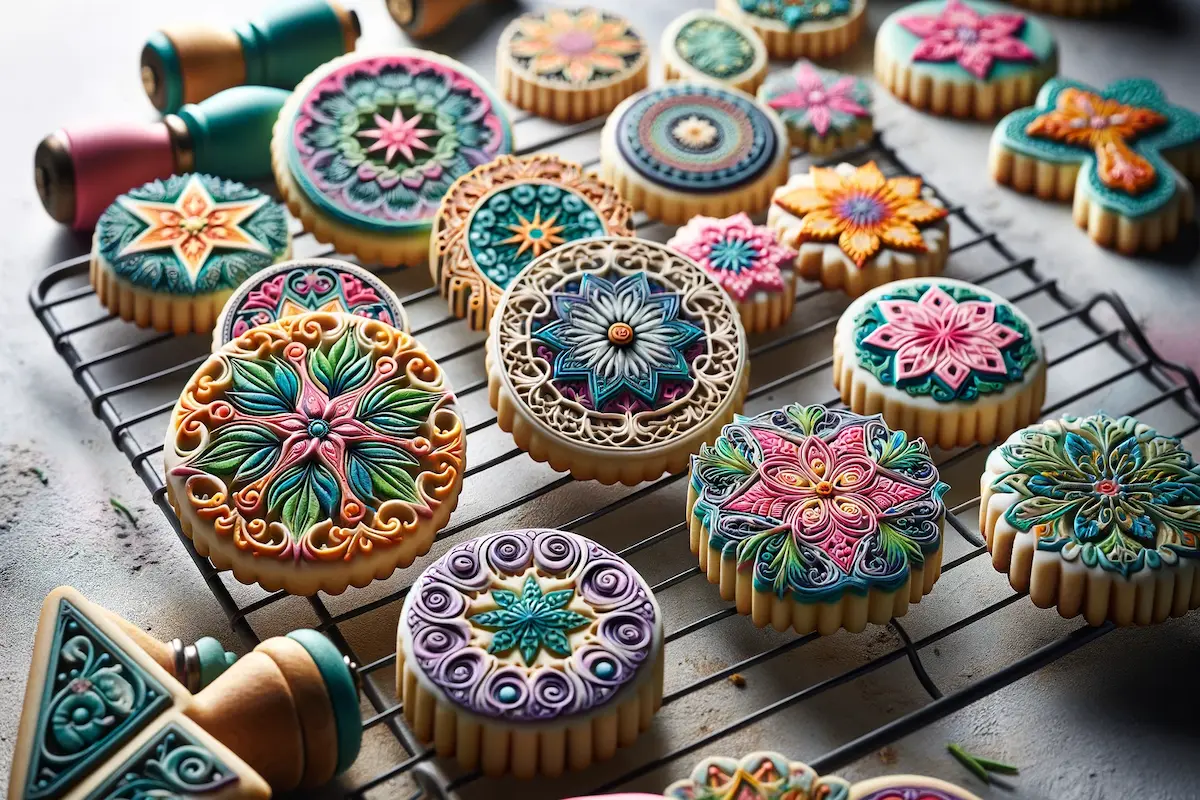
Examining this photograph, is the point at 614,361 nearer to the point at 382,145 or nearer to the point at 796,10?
the point at 382,145

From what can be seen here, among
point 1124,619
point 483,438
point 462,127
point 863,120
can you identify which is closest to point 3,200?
point 462,127

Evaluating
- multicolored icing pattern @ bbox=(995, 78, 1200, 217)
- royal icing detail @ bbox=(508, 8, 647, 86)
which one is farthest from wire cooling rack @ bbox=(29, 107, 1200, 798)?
royal icing detail @ bbox=(508, 8, 647, 86)

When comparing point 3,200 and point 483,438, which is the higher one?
point 3,200

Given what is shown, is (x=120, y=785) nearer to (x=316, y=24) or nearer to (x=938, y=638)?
(x=938, y=638)

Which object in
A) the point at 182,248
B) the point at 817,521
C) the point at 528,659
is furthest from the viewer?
the point at 182,248

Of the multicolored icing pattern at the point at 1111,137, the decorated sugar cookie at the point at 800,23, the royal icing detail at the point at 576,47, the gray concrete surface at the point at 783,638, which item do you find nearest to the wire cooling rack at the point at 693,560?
the gray concrete surface at the point at 783,638

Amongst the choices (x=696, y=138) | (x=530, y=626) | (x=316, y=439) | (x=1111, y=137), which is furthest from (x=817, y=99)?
(x=530, y=626)

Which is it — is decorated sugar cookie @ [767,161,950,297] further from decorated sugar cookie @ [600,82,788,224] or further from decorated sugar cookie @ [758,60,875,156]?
decorated sugar cookie @ [758,60,875,156]
